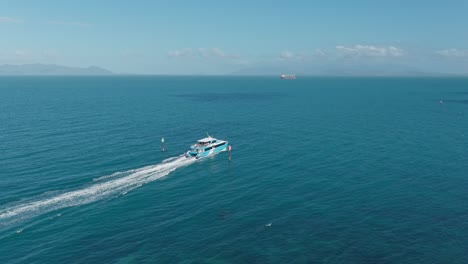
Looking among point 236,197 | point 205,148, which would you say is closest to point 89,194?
point 236,197

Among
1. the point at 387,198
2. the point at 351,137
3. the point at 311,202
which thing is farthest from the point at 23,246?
the point at 351,137

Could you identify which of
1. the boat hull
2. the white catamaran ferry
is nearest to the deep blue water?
the boat hull

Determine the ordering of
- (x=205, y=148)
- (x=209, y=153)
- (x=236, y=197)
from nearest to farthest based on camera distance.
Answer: (x=236, y=197) < (x=205, y=148) < (x=209, y=153)

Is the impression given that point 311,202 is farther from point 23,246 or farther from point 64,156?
point 64,156

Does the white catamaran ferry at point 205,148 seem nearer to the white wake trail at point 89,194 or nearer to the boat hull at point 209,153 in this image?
the boat hull at point 209,153

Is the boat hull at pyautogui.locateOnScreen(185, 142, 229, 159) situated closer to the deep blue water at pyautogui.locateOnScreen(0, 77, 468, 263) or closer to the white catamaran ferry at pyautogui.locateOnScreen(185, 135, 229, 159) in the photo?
the white catamaran ferry at pyautogui.locateOnScreen(185, 135, 229, 159)

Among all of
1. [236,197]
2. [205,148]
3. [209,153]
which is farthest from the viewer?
[209,153]

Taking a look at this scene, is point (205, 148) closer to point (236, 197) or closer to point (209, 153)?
point (209, 153)
